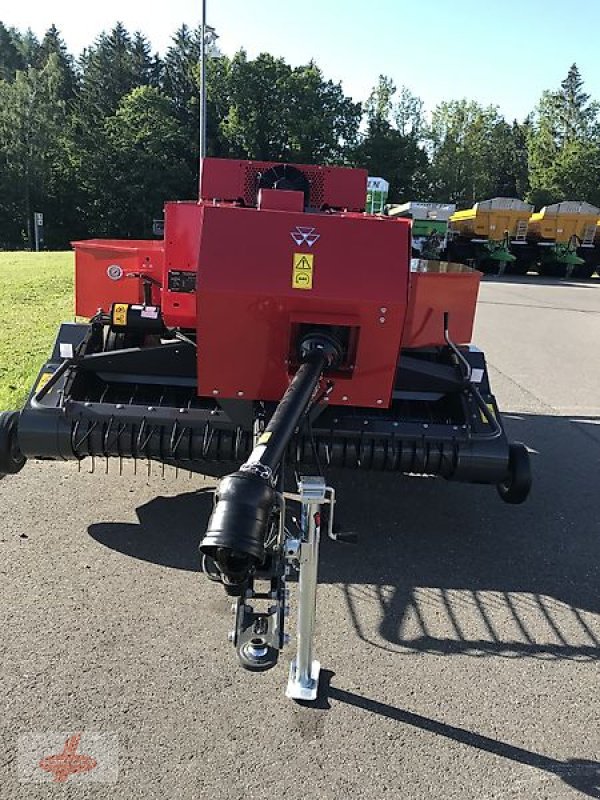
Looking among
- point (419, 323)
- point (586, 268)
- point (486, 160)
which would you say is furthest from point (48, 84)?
point (419, 323)

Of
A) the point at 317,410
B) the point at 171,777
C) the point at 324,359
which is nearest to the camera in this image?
the point at 171,777

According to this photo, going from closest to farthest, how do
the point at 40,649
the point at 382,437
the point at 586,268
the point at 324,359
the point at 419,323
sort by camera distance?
the point at 40,649 → the point at 324,359 → the point at 382,437 → the point at 419,323 → the point at 586,268

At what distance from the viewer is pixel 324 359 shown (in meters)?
3.08

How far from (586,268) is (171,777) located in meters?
27.8

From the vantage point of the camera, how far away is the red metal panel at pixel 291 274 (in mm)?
3156

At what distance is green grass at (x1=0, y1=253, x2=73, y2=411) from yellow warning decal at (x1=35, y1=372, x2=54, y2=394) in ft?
5.82

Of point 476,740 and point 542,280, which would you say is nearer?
point 476,740

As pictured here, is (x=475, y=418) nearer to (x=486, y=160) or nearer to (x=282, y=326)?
(x=282, y=326)

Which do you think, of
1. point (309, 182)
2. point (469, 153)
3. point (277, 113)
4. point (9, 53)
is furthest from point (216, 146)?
point (309, 182)

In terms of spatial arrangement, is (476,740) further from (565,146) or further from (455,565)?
(565,146)

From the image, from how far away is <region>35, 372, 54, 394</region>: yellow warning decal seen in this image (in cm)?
396

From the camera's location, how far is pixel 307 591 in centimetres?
258

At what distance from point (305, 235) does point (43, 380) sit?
1.78m

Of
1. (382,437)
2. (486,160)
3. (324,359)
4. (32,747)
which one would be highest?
(486,160)
